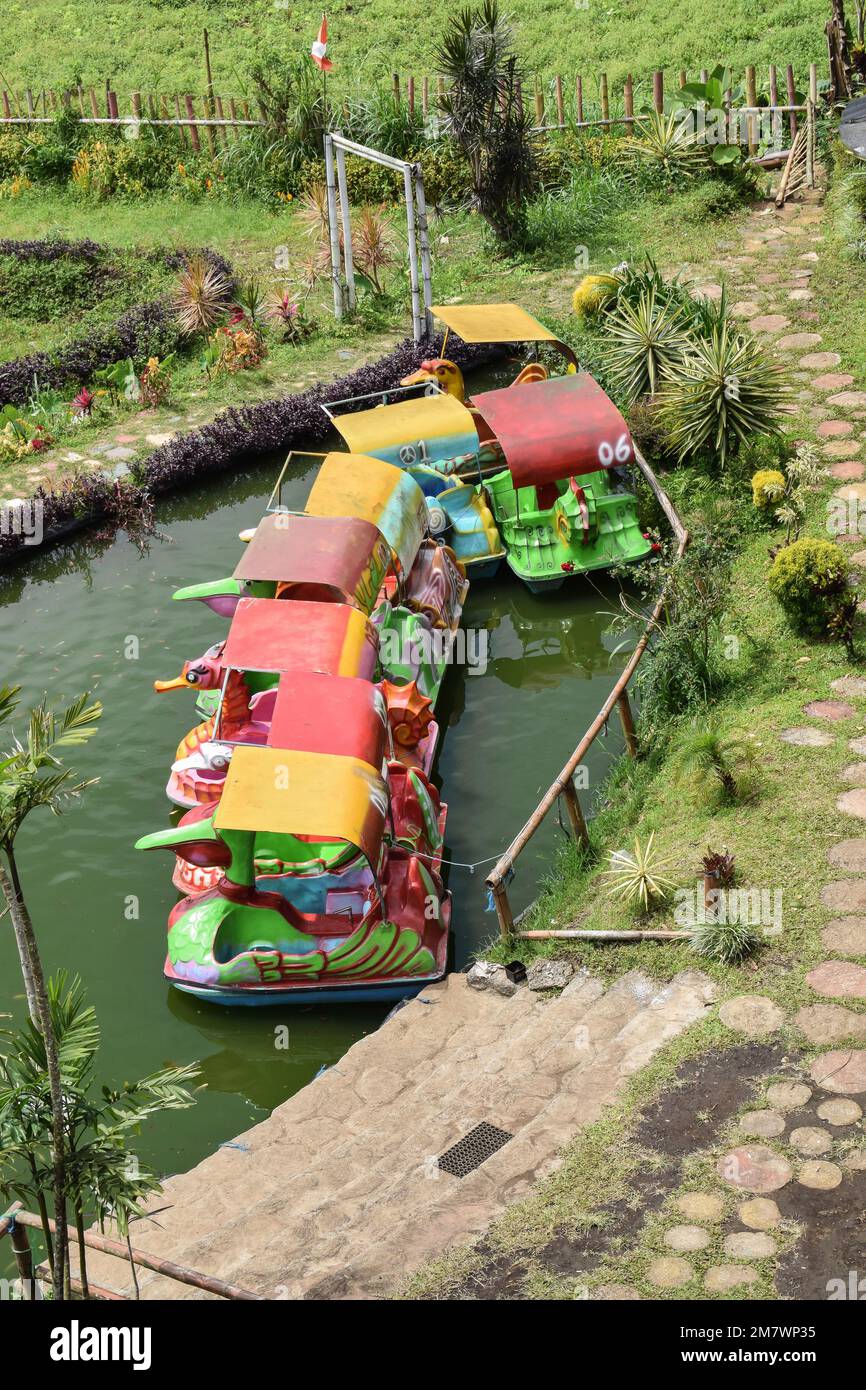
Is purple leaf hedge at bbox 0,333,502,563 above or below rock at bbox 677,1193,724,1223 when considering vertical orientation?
above

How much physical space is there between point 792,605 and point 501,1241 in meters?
6.61

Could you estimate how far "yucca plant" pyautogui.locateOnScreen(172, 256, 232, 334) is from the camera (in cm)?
2014

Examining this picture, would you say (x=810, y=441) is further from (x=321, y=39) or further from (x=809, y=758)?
(x=321, y=39)

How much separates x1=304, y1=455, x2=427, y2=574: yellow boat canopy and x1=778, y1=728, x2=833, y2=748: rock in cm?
384

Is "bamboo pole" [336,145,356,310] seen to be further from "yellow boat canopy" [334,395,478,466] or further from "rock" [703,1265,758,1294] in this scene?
"rock" [703,1265,758,1294]

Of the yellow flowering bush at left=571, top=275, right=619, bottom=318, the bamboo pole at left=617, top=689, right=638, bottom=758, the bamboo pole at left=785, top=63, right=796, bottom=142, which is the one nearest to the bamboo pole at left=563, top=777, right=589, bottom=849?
the bamboo pole at left=617, top=689, right=638, bottom=758

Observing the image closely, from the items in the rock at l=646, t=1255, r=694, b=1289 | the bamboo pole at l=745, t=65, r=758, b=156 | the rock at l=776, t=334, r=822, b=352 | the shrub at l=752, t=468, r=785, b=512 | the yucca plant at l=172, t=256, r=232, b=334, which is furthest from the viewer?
the bamboo pole at l=745, t=65, r=758, b=156

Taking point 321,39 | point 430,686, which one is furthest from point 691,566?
point 321,39

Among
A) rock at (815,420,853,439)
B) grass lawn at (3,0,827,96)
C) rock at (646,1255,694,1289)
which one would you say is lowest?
rock at (646,1255,694,1289)

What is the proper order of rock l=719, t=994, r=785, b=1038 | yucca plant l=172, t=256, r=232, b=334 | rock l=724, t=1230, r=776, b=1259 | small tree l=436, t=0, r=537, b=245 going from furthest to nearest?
yucca plant l=172, t=256, r=232, b=334
small tree l=436, t=0, r=537, b=245
rock l=719, t=994, r=785, b=1038
rock l=724, t=1230, r=776, b=1259

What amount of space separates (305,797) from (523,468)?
5517 mm

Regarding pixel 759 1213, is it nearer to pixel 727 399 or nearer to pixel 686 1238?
pixel 686 1238

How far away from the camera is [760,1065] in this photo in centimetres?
818

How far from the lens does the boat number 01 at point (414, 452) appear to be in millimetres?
15031
